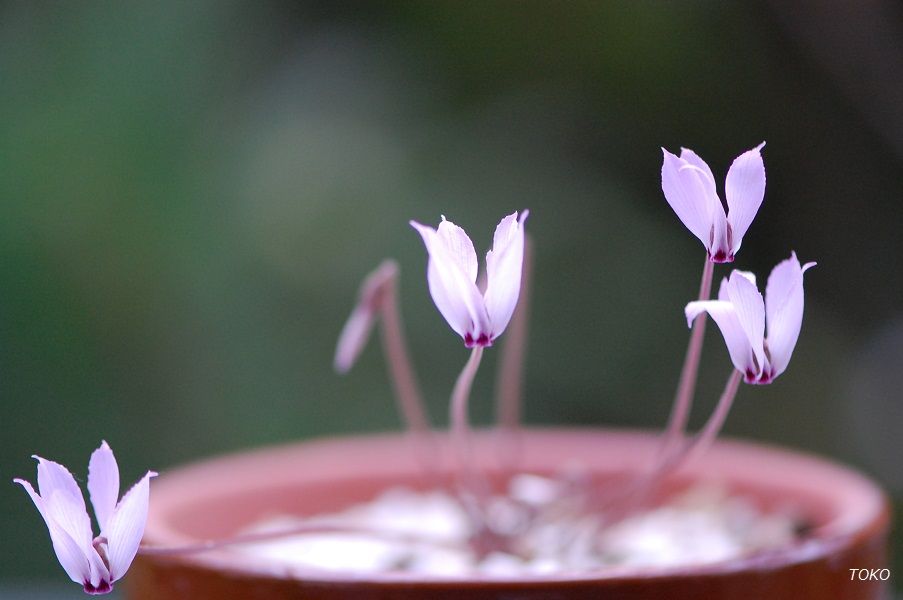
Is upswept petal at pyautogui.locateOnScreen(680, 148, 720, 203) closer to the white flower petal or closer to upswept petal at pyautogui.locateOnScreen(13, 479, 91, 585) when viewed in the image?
the white flower petal

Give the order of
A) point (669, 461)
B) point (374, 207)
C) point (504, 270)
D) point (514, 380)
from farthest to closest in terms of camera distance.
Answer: point (374, 207)
point (514, 380)
point (669, 461)
point (504, 270)

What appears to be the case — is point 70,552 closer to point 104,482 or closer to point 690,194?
point 104,482

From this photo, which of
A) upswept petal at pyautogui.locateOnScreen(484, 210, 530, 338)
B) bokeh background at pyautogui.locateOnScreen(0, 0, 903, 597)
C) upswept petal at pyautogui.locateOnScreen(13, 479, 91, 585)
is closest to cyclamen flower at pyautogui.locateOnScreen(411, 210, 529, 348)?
upswept petal at pyautogui.locateOnScreen(484, 210, 530, 338)

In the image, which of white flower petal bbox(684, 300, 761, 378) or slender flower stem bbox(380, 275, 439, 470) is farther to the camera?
slender flower stem bbox(380, 275, 439, 470)

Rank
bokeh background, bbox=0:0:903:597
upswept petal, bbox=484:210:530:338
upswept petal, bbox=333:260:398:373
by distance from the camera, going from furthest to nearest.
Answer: bokeh background, bbox=0:0:903:597, upswept petal, bbox=333:260:398:373, upswept petal, bbox=484:210:530:338

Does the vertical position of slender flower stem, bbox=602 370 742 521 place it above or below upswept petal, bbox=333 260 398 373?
below

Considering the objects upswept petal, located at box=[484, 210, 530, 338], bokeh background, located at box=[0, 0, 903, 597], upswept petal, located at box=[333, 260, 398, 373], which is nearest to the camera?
upswept petal, located at box=[484, 210, 530, 338]

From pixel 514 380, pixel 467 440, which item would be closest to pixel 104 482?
pixel 467 440
